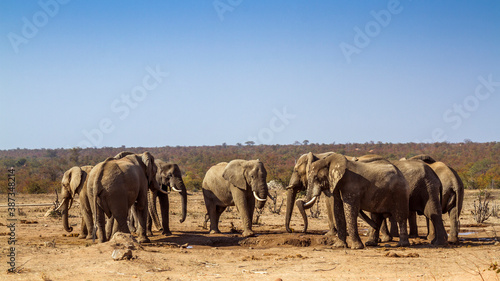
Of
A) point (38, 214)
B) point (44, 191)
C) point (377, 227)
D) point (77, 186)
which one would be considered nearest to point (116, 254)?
point (77, 186)

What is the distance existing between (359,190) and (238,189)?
462cm

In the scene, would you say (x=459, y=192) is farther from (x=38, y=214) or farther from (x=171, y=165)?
(x=38, y=214)

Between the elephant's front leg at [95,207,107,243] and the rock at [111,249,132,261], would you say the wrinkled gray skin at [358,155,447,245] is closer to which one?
the rock at [111,249,132,261]

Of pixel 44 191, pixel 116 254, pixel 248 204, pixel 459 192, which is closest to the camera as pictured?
pixel 116 254

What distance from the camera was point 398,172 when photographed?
1330cm

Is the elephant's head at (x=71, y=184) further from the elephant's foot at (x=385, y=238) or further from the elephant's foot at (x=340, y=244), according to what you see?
the elephant's foot at (x=385, y=238)

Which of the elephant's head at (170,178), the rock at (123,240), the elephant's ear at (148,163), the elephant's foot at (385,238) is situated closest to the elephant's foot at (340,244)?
the elephant's foot at (385,238)

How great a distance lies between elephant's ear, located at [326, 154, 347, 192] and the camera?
1304cm

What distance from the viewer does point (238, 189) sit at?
1677 centimetres

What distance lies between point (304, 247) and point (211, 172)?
15.9ft

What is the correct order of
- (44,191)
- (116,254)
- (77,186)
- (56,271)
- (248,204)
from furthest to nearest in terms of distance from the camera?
(44,191), (248,204), (77,186), (116,254), (56,271)

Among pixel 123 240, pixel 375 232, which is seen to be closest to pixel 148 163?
pixel 123 240

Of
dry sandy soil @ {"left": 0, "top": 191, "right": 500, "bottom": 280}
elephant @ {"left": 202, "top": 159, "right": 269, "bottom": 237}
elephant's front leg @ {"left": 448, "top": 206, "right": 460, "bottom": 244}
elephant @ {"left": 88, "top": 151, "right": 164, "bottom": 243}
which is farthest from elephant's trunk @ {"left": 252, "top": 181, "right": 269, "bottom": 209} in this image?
elephant's front leg @ {"left": 448, "top": 206, "right": 460, "bottom": 244}

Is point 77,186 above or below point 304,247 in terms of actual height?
above
